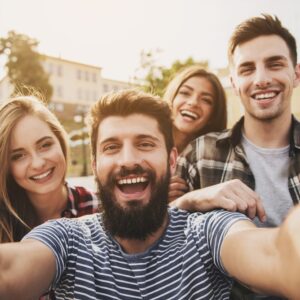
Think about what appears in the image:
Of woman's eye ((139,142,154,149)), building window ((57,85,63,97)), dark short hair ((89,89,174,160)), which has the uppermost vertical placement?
building window ((57,85,63,97))

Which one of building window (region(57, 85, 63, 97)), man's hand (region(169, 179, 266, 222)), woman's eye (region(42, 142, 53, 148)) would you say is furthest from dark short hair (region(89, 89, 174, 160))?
building window (region(57, 85, 63, 97))

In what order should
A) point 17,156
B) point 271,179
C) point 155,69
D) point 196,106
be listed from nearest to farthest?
point 271,179, point 17,156, point 196,106, point 155,69

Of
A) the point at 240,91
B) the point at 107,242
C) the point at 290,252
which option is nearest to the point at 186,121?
the point at 240,91

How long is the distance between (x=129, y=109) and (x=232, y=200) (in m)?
0.91

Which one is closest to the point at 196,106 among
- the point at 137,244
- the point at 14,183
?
the point at 14,183

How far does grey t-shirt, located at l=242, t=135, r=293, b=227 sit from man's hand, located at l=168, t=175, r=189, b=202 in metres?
0.60

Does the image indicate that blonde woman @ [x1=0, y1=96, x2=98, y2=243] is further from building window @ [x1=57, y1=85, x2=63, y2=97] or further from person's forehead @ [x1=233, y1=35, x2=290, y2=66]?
building window @ [x1=57, y1=85, x2=63, y2=97]

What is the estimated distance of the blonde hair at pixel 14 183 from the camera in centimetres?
321

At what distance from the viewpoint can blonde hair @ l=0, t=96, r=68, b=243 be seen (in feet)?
10.5

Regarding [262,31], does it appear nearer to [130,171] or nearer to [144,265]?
[130,171]

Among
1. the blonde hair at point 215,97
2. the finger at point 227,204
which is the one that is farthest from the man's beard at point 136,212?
the blonde hair at point 215,97

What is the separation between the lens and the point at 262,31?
3197mm

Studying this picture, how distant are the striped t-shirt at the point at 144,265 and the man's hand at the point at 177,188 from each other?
100 centimetres

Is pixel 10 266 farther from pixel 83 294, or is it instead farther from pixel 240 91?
pixel 240 91
